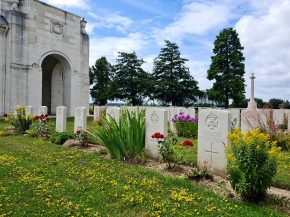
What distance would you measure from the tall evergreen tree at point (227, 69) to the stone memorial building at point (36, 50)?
16.5 metres

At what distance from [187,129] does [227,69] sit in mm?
23733

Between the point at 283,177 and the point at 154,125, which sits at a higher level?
the point at 154,125

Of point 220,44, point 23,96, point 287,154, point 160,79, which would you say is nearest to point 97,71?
point 160,79

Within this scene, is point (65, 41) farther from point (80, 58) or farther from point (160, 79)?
point (160, 79)

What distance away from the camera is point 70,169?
240 inches

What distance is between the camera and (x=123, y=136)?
722cm

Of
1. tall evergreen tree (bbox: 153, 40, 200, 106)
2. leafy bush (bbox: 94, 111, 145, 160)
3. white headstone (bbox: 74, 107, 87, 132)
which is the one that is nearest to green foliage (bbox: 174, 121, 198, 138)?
white headstone (bbox: 74, 107, 87, 132)

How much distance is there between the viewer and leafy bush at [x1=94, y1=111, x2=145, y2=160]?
724 centimetres

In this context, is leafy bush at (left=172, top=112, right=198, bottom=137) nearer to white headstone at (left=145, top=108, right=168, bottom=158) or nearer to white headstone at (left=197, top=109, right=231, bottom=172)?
white headstone at (left=145, top=108, right=168, bottom=158)

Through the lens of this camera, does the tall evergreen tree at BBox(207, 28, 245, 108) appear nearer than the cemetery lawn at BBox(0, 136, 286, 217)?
No

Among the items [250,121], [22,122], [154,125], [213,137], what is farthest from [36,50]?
[213,137]

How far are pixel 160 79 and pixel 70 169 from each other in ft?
114

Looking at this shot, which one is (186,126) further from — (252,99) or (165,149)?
(252,99)

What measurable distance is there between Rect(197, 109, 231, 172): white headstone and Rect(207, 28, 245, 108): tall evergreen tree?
2779 centimetres
